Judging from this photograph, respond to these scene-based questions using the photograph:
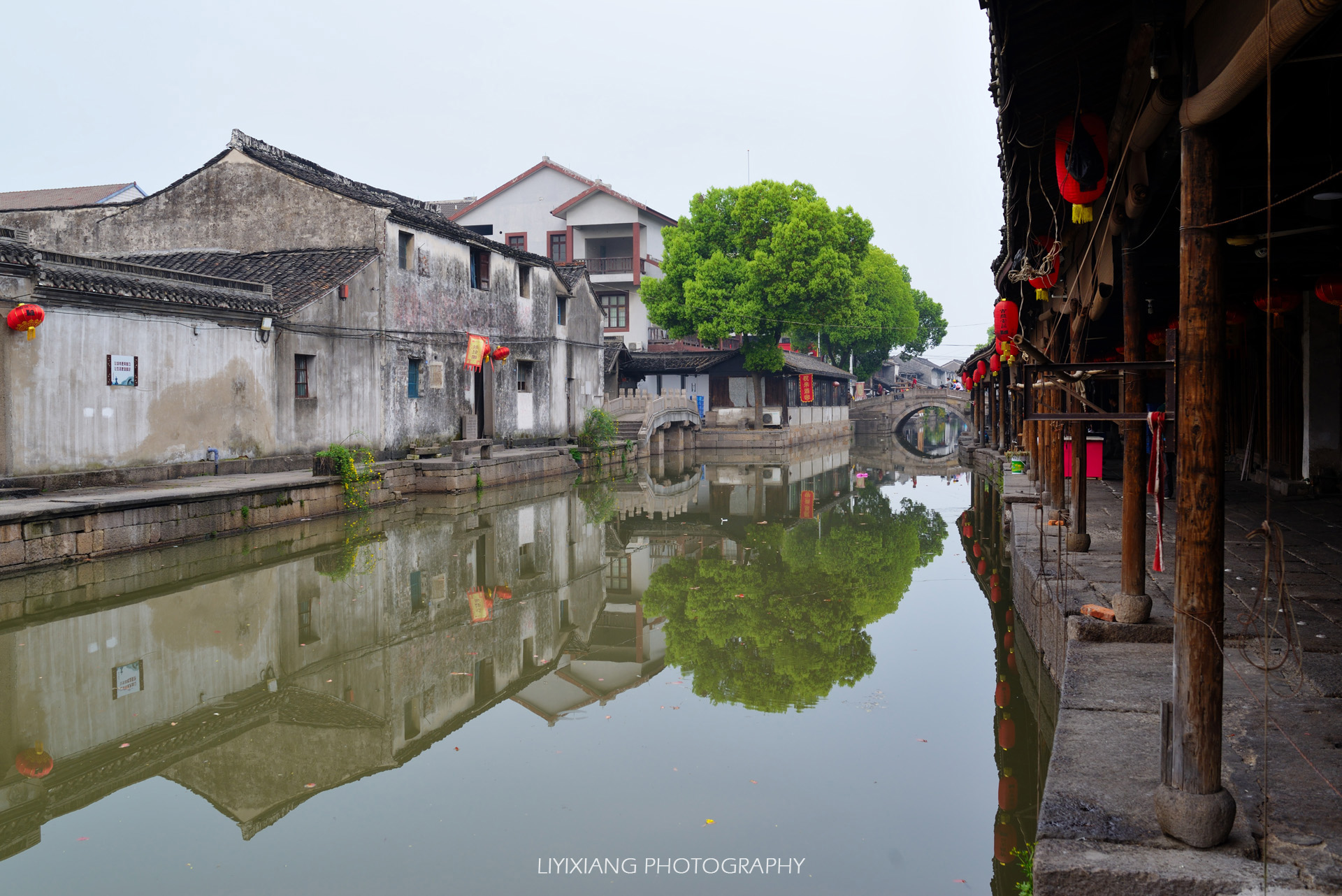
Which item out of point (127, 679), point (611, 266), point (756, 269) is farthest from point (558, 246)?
point (127, 679)

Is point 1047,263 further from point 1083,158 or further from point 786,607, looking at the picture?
point 786,607

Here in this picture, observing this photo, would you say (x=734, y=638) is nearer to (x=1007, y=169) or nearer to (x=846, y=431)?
(x=1007, y=169)

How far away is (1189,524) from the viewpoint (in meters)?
3.29

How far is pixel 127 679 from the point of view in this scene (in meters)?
7.13

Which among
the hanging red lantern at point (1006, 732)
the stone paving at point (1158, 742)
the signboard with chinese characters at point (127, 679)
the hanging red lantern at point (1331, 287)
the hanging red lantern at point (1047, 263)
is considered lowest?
the hanging red lantern at point (1006, 732)

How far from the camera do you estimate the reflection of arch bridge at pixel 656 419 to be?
28391 mm

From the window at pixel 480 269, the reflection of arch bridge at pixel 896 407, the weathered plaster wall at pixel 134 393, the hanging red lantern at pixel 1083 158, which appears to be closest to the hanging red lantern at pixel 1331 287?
the hanging red lantern at pixel 1083 158

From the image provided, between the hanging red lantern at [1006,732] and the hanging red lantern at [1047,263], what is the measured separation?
321 cm

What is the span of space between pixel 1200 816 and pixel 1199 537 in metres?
0.92

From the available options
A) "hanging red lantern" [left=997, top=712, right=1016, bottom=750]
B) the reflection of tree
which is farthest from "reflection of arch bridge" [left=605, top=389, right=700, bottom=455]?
"hanging red lantern" [left=997, top=712, right=1016, bottom=750]

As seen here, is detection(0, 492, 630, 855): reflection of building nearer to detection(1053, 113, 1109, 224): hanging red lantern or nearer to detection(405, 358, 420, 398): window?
detection(1053, 113, 1109, 224): hanging red lantern

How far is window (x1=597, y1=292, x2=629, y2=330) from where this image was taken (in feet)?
127

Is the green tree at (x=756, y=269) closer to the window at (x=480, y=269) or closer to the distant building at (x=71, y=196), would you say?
the window at (x=480, y=269)

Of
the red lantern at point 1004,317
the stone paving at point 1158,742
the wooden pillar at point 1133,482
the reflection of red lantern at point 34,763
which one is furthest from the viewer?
the red lantern at point 1004,317
